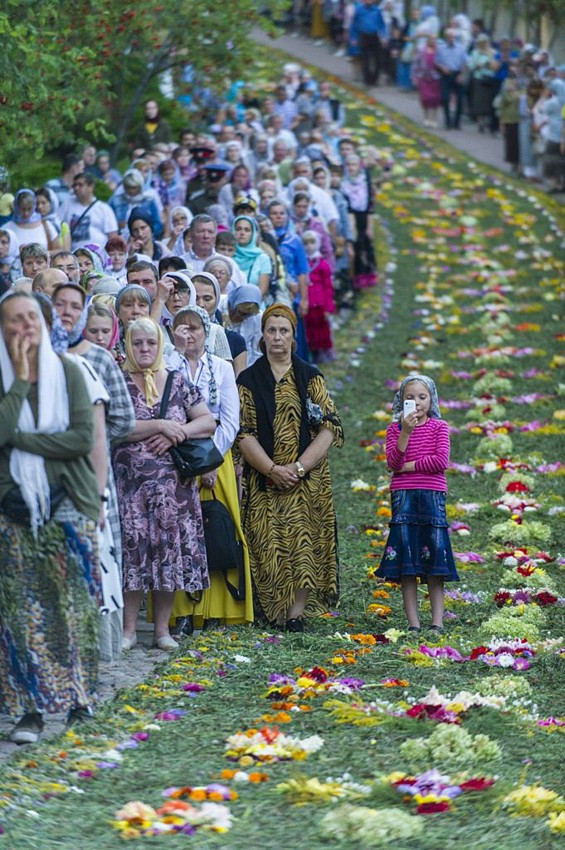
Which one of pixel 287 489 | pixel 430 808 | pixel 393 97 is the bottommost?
pixel 393 97

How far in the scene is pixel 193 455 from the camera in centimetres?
983

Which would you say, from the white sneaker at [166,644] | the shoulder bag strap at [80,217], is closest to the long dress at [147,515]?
the white sneaker at [166,644]

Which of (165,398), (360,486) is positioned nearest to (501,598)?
(165,398)

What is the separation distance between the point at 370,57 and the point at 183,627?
113ft

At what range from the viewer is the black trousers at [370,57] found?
4269cm

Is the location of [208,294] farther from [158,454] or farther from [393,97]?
[393,97]

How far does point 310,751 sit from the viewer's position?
25.6 ft

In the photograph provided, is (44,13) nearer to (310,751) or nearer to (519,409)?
(519,409)

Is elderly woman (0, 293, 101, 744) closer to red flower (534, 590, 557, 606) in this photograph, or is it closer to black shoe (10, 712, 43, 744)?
black shoe (10, 712, 43, 744)

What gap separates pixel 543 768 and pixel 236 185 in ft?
40.7

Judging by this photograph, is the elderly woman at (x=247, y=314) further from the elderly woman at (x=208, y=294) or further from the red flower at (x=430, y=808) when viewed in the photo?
the red flower at (x=430, y=808)

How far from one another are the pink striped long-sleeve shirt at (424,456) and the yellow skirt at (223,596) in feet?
3.26

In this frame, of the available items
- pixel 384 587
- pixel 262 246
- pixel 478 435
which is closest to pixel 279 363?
pixel 384 587

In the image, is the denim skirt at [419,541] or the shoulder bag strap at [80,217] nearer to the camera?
the denim skirt at [419,541]
